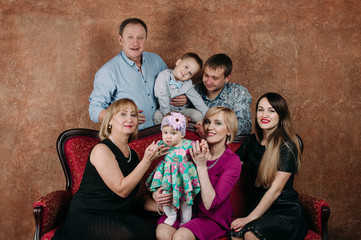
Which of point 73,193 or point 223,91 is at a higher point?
point 223,91

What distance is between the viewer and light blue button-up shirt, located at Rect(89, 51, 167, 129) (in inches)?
137

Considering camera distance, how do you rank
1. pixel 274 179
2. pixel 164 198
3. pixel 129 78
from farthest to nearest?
pixel 129 78 < pixel 274 179 < pixel 164 198

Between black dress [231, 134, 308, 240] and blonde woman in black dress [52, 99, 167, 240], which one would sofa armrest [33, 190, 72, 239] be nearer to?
blonde woman in black dress [52, 99, 167, 240]

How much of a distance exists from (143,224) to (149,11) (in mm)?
2643

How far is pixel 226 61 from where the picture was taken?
3422 millimetres

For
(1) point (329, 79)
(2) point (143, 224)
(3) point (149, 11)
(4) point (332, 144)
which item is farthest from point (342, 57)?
(2) point (143, 224)

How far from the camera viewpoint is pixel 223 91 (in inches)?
140

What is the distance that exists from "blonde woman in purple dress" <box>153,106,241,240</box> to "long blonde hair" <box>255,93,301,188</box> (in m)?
0.26

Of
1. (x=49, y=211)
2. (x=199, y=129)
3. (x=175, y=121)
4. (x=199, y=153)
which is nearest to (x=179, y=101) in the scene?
(x=199, y=129)

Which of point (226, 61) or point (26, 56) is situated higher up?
point (26, 56)

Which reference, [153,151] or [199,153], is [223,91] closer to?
[199,153]

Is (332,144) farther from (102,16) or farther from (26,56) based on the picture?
(26,56)

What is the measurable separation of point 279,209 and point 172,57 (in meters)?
2.23

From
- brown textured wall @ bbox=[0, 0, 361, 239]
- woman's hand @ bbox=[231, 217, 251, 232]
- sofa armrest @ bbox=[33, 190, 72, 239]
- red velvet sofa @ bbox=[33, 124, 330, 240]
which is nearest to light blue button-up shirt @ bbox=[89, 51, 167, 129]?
red velvet sofa @ bbox=[33, 124, 330, 240]
